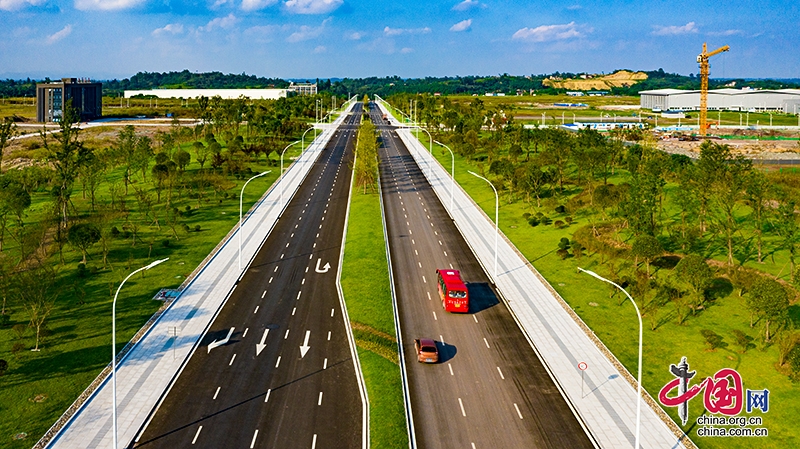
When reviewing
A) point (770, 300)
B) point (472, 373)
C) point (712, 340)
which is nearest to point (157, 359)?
point (472, 373)

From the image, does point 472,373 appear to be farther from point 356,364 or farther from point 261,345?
point 261,345

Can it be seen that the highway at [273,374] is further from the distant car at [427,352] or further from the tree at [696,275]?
the tree at [696,275]

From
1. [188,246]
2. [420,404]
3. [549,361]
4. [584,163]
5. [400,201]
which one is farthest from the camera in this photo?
[400,201]

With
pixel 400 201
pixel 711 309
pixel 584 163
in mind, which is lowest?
pixel 711 309

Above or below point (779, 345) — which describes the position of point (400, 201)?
above

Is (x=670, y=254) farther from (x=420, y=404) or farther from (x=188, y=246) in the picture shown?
(x=188, y=246)

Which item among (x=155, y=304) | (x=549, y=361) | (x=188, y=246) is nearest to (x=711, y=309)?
(x=549, y=361)

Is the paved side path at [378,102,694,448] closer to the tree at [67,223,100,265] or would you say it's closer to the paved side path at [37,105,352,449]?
the paved side path at [37,105,352,449]

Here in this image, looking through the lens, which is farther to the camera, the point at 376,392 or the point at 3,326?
the point at 3,326
